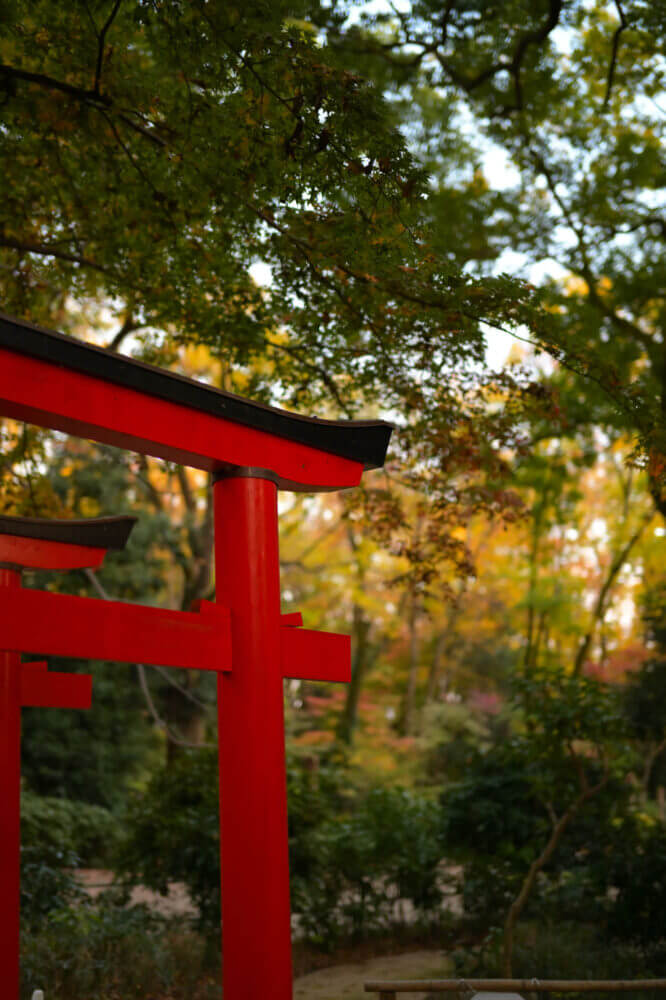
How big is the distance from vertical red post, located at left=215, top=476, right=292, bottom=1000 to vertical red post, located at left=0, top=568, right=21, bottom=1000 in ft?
4.61

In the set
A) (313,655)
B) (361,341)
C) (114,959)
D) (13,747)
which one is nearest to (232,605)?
(313,655)

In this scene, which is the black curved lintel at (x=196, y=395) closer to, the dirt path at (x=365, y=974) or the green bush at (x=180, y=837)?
the dirt path at (x=365, y=974)

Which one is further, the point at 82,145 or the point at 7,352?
the point at 82,145

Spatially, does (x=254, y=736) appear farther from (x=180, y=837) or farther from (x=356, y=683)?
(x=356, y=683)

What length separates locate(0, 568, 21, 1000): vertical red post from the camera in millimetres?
3551

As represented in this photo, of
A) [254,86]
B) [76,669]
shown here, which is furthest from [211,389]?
[76,669]

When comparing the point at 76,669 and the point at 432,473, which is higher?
the point at 432,473

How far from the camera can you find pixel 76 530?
3947mm

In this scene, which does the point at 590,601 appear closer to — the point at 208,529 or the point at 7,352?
the point at 208,529

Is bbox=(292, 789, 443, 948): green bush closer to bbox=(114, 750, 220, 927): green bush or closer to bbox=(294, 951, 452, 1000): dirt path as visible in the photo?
bbox=(294, 951, 452, 1000): dirt path

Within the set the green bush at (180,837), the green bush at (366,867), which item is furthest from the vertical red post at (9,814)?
the green bush at (366,867)

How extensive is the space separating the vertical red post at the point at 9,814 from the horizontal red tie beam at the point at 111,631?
1.40 m

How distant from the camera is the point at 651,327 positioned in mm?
8711

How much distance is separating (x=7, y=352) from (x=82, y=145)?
9.08 ft
